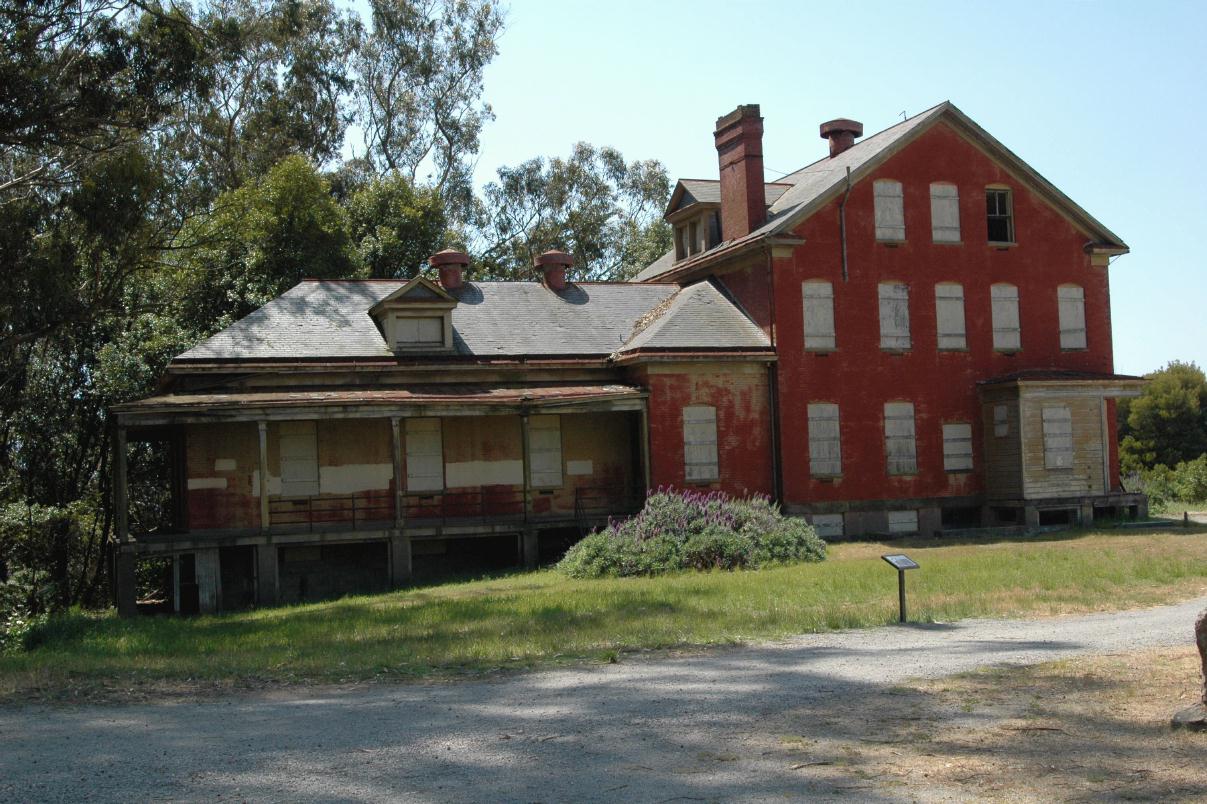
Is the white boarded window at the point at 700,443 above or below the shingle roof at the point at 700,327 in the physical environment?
below

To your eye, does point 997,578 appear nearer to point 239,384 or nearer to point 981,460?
point 981,460

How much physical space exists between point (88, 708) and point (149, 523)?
91.9ft

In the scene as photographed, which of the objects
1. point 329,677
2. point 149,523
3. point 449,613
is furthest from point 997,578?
point 149,523

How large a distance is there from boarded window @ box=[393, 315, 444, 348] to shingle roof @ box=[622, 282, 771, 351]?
4.37 m

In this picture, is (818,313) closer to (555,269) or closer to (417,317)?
(555,269)

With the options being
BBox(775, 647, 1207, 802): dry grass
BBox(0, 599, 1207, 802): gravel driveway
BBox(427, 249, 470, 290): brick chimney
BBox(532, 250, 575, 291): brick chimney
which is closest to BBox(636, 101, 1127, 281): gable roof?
BBox(532, 250, 575, 291): brick chimney

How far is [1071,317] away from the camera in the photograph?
32.0 metres

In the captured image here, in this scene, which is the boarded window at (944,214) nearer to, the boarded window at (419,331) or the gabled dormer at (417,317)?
the gabled dormer at (417,317)

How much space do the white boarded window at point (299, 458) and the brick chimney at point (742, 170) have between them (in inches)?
472

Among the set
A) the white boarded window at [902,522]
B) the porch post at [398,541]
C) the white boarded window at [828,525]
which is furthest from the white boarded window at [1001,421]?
the porch post at [398,541]

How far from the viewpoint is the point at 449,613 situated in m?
17.9

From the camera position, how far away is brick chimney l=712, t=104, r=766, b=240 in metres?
31.0

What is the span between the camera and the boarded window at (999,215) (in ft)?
104

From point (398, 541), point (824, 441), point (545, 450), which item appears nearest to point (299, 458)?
point (398, 541)
